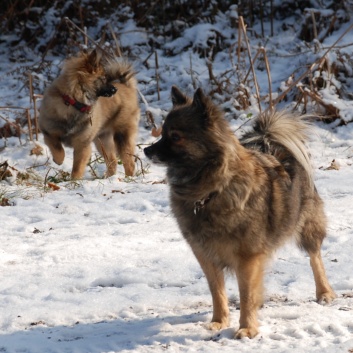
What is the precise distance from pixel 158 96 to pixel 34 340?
7.79m

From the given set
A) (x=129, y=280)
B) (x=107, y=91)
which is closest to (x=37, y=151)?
(x=107, y=91)

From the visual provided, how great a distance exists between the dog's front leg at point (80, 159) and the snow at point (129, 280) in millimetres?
551

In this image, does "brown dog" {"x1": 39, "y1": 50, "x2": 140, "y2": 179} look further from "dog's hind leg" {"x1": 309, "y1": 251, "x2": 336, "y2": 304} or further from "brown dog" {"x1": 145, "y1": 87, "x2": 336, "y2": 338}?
"brown dog" {"x1": 145, "y1": 87, "x2": 336, "y2": 338}

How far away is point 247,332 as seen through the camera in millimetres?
3514

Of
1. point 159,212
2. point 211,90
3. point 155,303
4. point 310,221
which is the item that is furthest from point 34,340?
point 211,90

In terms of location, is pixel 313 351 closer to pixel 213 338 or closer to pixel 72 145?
pixel 213 338

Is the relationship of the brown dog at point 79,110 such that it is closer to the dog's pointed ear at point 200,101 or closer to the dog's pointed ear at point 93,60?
the dog's pointed ear at point 93,60

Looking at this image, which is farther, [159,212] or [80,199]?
[80,199]

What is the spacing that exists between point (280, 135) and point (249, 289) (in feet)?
3.20

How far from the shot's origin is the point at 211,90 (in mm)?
10461

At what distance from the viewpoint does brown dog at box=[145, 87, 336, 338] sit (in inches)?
137

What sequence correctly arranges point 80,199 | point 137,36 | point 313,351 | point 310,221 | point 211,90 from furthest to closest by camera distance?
point 137,36 → point 211,90 → point 80,199 → point 310,221 → point 313,351

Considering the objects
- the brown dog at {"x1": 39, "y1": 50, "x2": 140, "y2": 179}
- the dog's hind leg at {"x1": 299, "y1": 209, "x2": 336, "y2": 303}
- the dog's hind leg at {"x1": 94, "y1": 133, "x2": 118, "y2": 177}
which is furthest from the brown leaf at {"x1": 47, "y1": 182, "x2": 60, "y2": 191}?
the dog's hind leg at {"x1": 299, "y1": 209, "x2": 336, "y2": 303}

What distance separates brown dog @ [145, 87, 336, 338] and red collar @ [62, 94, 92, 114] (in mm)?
4225
